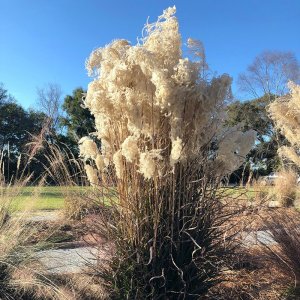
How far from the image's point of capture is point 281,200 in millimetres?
10367

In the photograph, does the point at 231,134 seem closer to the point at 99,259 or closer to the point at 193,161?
the point at 193,161

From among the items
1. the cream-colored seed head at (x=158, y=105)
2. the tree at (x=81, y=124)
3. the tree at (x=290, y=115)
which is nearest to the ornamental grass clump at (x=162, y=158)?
the cream-colored seed head at (x=158, y=105)

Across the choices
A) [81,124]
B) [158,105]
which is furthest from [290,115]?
[81,124]

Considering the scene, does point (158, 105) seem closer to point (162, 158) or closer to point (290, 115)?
point (162, 158)

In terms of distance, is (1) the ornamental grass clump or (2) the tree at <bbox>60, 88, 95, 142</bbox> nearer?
(1) the ornamental grass clump

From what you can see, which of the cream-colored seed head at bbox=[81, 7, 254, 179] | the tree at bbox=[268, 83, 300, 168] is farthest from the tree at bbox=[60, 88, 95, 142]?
the tree at bbox=[268, 83, 300, 168]

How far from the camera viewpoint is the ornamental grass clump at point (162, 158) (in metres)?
2.77

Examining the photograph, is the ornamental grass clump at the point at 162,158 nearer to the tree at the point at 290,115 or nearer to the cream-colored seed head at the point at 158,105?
the cream-colored seed head at the point at 158,105

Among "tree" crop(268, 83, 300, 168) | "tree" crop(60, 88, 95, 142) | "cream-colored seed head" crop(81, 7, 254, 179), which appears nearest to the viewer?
"cream-colored seed head" crop(81, 7, 254, 179)

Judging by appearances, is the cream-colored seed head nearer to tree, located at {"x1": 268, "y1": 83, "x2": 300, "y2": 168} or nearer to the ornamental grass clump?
the ornamental grass clump

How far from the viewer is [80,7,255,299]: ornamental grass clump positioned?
9.08 ft

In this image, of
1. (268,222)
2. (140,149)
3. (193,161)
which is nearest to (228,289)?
(268,222)

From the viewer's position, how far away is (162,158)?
2.79m

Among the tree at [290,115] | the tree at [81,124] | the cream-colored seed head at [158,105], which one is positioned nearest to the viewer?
the cream-colored seed head at [158,105]
